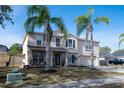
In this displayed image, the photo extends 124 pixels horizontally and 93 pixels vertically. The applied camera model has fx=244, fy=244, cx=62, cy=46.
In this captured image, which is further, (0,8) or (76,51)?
(76,51)

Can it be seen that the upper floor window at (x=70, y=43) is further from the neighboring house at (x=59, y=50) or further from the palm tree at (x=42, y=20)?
the palm tree at (x=42, y=20)

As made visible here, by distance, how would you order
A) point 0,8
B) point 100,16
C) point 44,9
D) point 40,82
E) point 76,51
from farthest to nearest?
point 76,51 < point 100,16 < point 44,9 < point 0,8 < point 40,82

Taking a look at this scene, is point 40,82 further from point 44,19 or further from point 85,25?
point 85,25

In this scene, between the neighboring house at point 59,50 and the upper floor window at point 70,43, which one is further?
the upper floor window at point 70,43

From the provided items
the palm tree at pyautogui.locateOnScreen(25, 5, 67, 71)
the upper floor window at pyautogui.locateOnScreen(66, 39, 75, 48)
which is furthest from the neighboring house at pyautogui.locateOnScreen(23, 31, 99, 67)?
the palm tree at pyautogui.locateOnScreen(25, 5, 67, 71)

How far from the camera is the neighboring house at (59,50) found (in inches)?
1072

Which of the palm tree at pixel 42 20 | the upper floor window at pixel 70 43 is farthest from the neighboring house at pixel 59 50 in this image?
the palm tree at pixel 42 20

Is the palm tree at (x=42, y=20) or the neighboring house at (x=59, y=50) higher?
the palm tree at (x=42, y=20)

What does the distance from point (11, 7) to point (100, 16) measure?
32.0 ft

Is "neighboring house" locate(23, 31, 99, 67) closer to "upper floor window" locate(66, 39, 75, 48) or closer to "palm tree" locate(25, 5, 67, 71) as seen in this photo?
"upper floor window" locate(66, 39, 75, 48)

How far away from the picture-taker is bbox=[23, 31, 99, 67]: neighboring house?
89.4 ft

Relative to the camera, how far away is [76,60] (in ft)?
105

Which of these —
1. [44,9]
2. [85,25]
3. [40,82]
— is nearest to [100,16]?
[85,25]

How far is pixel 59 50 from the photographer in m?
29.3
